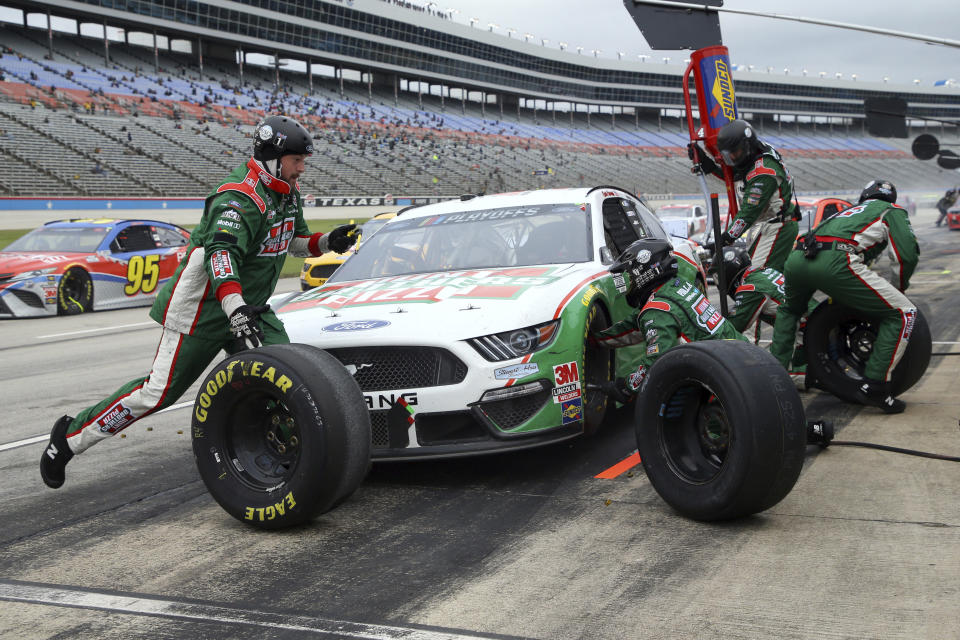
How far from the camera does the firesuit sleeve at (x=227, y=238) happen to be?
4.55 metres

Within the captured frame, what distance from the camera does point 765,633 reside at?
9.66ft

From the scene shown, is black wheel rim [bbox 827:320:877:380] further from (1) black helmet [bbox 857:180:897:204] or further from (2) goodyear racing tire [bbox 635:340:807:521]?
(2) goodyear racing tire [bbox 635:340:807:521]

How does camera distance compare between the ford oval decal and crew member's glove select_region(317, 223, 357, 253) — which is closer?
the ford oval decal

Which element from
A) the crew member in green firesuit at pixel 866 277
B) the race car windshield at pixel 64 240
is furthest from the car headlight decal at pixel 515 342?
the race car windshield at pixel 64 240

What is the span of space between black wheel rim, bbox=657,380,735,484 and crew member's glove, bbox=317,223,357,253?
225 cm

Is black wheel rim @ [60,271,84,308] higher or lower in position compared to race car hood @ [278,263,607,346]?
A: lower

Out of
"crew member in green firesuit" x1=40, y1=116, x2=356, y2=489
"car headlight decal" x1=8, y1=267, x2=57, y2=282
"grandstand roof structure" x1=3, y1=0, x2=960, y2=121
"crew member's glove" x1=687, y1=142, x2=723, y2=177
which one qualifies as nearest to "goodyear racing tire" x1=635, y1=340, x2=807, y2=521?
"crew member in green firesuit" x1=40, y1=116, x2=356, y2=489

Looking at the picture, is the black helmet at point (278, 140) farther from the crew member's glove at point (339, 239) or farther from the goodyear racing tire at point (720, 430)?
the goodyear racing tire at point (720, 430)

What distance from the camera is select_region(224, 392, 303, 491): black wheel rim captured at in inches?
173

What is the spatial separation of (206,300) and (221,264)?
313 millimetres

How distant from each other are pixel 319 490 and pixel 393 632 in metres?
1.08

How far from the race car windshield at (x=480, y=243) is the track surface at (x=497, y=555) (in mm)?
1292

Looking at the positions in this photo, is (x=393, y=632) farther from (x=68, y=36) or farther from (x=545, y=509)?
(x=68, y=36)

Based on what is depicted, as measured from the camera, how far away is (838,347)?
6902mm
